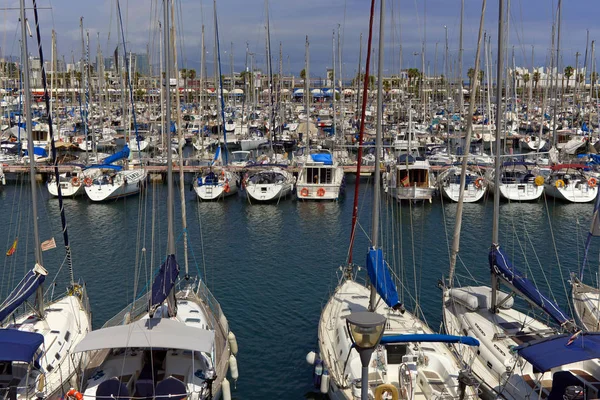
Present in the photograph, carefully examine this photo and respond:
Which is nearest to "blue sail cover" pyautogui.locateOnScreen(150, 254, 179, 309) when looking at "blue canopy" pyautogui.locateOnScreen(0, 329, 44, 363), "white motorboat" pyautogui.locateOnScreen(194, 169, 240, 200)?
"blue canopy" pyautogui.locateOnScreen(0, 329, 44, 363)

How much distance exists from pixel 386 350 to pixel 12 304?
39.0ft

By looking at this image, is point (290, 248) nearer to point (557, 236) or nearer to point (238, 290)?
point (238, 290)

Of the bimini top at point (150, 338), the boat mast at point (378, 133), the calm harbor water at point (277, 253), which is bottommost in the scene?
the calm harbor water at point (277, 253)

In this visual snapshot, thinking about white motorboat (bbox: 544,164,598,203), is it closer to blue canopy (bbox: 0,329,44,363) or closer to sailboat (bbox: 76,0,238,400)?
sailboat (bbox: 76,0,238,400)

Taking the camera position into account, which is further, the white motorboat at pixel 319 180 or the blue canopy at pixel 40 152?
the blue canopy at pixel 40 152

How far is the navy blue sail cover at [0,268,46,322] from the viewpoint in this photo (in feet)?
67.8

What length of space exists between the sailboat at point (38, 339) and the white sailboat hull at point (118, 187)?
2738 cm

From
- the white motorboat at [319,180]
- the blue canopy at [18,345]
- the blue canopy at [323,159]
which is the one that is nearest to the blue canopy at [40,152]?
the white motorboat at [319,180]

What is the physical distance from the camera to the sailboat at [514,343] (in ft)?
55.3

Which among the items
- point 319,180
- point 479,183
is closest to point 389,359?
point 319,180

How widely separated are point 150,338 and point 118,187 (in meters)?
36.3

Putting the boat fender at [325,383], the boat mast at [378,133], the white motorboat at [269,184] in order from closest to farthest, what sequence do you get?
1. the boat fender at [325,383]
2. the boat mast at [378,133]
3. the white motorboat at [269,184]

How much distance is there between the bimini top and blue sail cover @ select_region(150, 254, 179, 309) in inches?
66.8

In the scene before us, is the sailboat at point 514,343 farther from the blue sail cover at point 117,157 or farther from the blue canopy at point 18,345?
the blue sail cover at point 117,157
